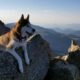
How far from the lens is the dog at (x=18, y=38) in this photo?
61.6 ft

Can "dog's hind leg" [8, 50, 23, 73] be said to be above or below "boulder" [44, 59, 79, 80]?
above

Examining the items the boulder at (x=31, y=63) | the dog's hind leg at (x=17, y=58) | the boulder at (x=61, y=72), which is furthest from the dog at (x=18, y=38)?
the boulder at (x=61, y=72)

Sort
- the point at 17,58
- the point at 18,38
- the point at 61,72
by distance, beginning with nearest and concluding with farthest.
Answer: the point at 18,38 < the point at 17,58 < the point at 61,72

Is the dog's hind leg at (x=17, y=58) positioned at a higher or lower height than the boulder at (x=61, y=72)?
higher

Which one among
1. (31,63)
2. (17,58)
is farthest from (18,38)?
(31,63)

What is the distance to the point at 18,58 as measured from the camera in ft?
64.6

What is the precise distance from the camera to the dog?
18766 millimetres

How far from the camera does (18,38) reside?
755 inches

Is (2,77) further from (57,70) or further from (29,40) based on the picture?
(57,70)

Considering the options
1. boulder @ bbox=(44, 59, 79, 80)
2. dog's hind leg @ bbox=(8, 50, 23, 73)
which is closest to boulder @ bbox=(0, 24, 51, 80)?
dog's hind leg @ bbox=(8, 50, 23, 73)

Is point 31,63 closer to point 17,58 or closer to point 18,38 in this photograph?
point 17,58

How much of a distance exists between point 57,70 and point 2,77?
5653 mm

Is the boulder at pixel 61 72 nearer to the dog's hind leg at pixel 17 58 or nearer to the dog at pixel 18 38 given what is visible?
the dog at pixel 18 38

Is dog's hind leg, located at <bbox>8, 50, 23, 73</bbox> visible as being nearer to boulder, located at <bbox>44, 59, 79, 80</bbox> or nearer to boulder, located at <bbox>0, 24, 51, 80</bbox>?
boulder, located at <bbox>0, 24, 51, 80</bbox>
